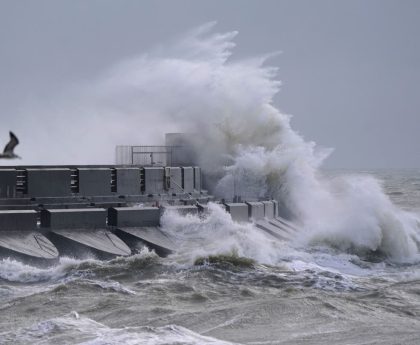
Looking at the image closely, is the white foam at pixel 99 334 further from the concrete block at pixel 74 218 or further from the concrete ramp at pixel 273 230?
the concrete ramp at pixel 273 230

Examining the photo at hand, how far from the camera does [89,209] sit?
16.3 metres

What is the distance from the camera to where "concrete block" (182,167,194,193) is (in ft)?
64.4

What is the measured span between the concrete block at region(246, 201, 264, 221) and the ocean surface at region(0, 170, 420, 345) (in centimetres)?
150

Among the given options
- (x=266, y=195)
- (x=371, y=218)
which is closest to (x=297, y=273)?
(x=371, y=218)

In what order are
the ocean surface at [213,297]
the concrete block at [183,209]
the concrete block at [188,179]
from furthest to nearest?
the concrete block at [188,179], the concrete block at [183,209], the ocean surface at [213,297]

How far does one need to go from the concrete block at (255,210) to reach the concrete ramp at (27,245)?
5.54 meters

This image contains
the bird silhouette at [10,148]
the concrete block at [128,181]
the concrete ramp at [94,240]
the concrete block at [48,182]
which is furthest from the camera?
the concrete block at [128,181]

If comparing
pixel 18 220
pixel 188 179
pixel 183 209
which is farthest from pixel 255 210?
pixel 18 220

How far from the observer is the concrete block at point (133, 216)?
16.5 m

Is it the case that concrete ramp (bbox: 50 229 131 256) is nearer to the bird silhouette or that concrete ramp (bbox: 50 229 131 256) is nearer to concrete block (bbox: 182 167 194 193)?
the bird silhouette

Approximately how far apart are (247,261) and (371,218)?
6.06 meters

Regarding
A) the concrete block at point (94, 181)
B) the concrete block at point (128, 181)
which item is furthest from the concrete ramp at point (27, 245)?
the concrete block at point (128, 181)

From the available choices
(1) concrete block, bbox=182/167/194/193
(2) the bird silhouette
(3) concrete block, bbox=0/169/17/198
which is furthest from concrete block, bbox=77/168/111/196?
(2) the bird silhouette

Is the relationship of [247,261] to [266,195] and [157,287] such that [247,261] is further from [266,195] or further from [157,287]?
[266,195]
